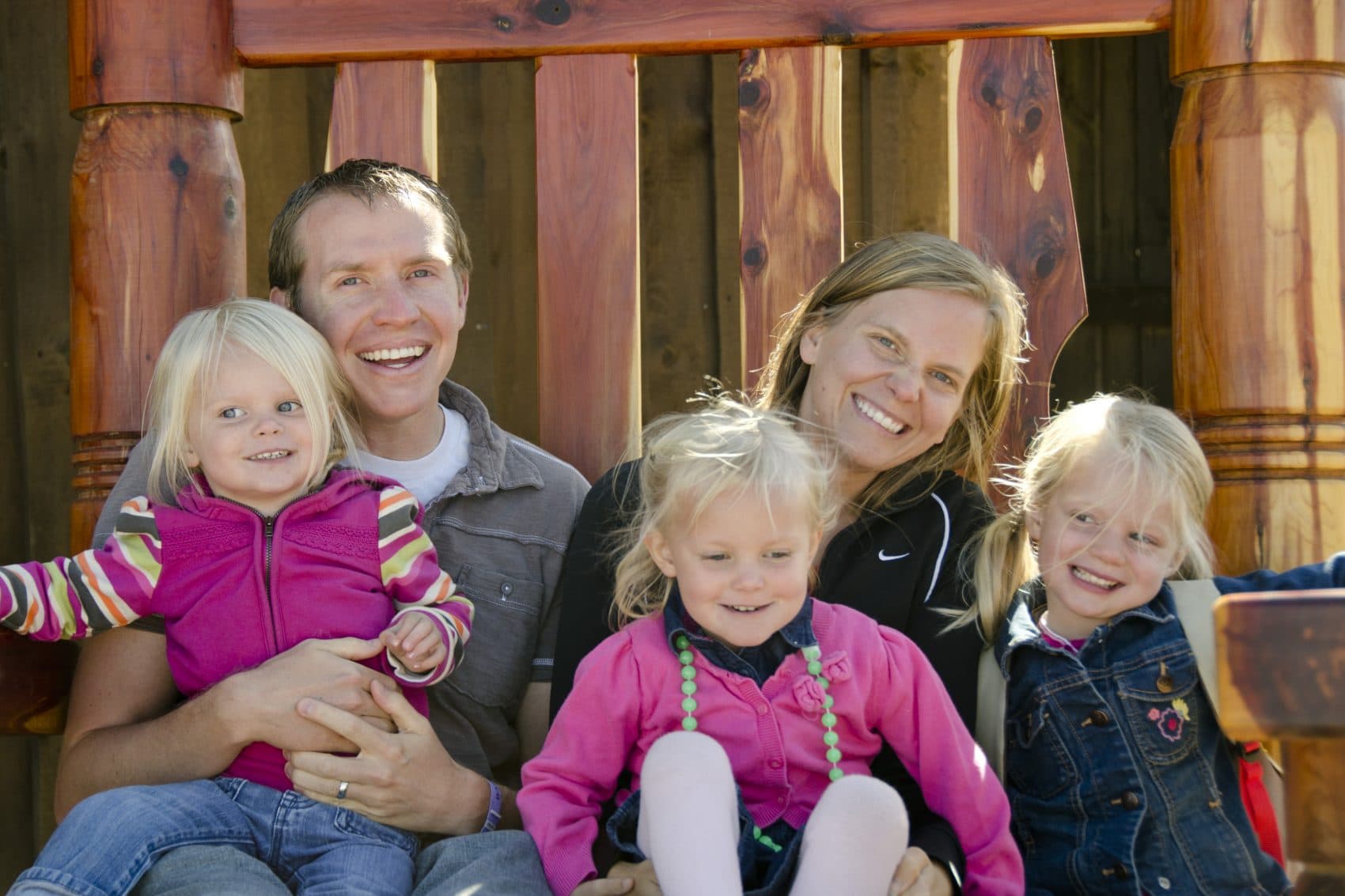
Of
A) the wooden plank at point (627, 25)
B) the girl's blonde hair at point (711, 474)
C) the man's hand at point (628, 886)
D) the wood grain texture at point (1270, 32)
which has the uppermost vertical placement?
the wooden plank at point (627, 25)

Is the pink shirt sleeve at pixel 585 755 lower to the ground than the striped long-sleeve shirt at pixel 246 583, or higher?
lower

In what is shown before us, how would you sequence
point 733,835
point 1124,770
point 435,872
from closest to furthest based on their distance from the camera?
point 733,835
point 435,872
point 1124,770

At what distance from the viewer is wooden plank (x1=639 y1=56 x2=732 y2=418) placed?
388cm

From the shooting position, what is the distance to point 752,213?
2438 mm

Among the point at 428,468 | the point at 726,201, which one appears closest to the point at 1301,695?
the point at 428,468

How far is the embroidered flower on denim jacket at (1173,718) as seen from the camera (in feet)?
6.63

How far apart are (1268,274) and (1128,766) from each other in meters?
0.77

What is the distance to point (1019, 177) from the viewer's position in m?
2.42

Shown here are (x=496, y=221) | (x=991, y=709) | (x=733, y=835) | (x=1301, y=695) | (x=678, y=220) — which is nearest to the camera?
(x=1301, y=695)

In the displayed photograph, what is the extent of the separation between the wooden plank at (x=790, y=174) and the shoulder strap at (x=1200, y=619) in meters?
0.73

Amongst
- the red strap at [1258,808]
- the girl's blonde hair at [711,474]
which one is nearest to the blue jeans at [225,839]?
the girl's blonde hair at [711,474]

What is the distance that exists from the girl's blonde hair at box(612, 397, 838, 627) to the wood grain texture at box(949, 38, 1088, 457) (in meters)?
0.51

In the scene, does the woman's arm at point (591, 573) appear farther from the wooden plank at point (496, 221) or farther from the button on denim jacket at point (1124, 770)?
the wooden plank at point (496, 221)

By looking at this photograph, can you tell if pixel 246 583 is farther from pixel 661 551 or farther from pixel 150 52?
pixel 150 52
